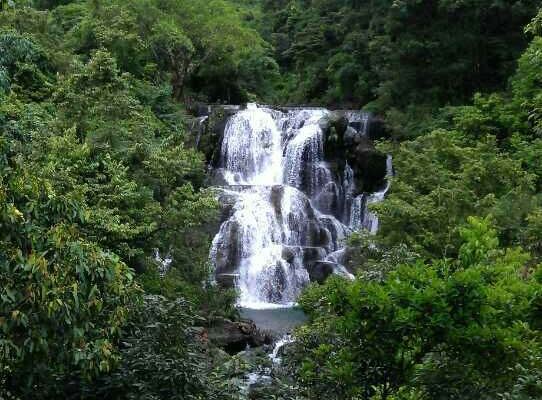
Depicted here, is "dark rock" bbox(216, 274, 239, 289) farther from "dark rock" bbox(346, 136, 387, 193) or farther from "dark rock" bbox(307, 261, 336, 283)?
"dark rock" bbox(346, 136, 387, 193)

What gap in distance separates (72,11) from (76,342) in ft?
100

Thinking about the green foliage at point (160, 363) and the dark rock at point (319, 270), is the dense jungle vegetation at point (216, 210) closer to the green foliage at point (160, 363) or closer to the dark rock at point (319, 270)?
the green foliage at point (160, 363)

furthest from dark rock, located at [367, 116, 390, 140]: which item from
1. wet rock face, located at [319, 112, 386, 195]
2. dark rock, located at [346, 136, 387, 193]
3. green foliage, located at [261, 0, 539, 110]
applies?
dark rock, located at [346, 136, 387, 193]

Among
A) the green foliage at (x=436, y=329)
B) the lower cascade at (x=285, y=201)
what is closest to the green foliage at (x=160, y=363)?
the green foliage at (x=436, y=329)

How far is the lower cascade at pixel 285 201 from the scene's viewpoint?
19688 millimetres

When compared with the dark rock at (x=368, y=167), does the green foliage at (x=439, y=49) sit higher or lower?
higher

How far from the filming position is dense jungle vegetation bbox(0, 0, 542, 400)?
4285mm

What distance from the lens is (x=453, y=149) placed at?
15.3 metres

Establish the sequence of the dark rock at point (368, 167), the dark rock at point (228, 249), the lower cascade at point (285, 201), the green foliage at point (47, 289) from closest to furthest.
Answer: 1. the green foliage at point (47, 289)
2. the lower cascade at point (285, 201)
3. the dark rock at point (228, 249)
4. the dark rock at point (368, 167)

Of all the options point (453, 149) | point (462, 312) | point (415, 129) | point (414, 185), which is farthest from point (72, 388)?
point (415, 129)

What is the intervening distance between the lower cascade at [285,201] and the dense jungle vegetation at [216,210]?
4.49ft

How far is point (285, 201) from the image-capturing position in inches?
864

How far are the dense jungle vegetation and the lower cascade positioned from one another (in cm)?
137

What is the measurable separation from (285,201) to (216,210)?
6796 mm
